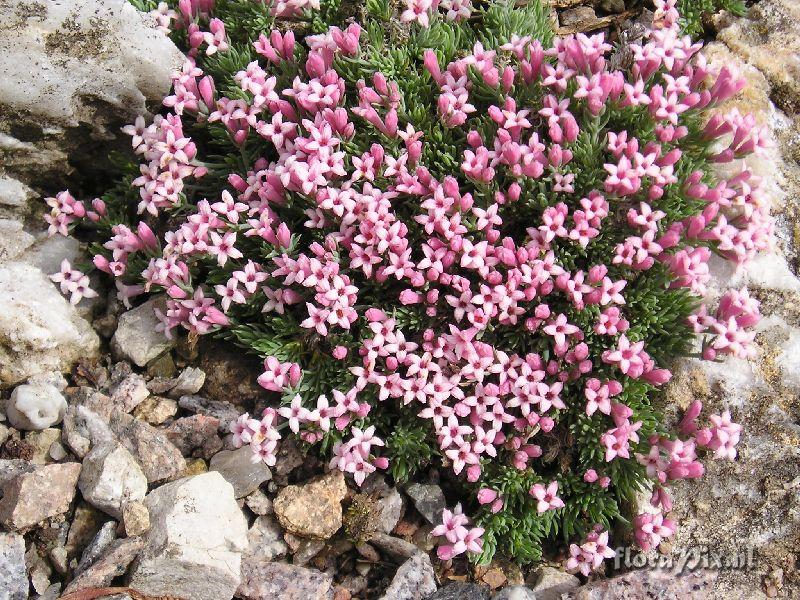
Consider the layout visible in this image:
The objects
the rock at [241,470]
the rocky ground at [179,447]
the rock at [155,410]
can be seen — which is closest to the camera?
the rocky ground at [179,447]

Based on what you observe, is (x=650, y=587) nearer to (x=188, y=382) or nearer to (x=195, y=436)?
(x=195, y=436)

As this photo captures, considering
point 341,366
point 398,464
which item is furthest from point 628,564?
point 341,366

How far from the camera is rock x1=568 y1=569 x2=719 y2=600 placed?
488cm

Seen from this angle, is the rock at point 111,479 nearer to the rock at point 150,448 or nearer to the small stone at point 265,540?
the rock at point 150,448

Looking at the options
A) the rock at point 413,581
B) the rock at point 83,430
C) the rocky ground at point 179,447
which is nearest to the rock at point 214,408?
the rocky ground at point 179,447

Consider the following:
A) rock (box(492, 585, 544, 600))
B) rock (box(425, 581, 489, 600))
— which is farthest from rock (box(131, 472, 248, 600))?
rock (box(492, 585, 544, 600))

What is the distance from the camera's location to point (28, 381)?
18.1 ft

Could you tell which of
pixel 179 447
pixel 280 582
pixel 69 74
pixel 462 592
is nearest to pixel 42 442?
pixel 179 447

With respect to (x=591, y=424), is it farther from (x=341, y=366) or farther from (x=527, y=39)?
(x=527, y=39)

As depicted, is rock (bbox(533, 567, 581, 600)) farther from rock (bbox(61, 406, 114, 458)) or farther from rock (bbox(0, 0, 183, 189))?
rock (bbox(0, 0, 183, 189))

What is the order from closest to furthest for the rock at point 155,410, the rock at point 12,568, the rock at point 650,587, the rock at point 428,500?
the rock at point 12,568 → the rock at point 650,587 → the rock at point 428,500 → the rock at point 155,410

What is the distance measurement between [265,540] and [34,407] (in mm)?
1845

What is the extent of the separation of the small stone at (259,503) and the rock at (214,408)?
1.77 ft

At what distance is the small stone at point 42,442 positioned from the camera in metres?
5.18
